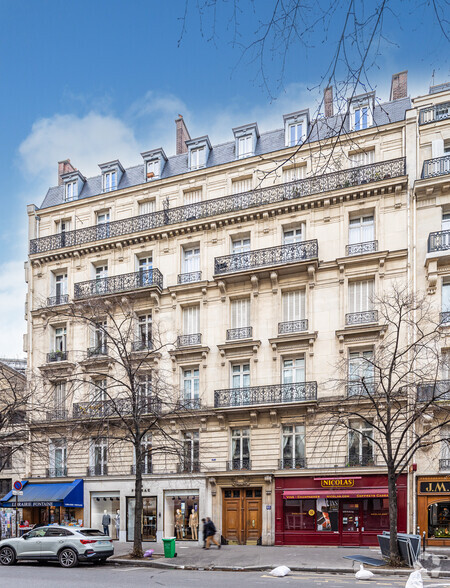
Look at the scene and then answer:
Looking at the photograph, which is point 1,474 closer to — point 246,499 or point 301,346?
point 246,499

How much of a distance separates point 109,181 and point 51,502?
17893 mm

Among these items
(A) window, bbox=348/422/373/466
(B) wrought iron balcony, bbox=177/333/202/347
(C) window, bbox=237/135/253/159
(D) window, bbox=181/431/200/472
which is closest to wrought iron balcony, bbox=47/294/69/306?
(B) wrought iron balcony, bbox=177/333/202/347

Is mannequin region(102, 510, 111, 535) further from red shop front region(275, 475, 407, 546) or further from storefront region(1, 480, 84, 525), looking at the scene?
red shop front region(275, 475, 407, 546)

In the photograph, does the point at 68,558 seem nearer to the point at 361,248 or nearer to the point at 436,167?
the point at 361,248

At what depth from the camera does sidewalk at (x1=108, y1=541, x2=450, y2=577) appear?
731 inches

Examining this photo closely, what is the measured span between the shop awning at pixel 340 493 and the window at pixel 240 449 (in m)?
2.47

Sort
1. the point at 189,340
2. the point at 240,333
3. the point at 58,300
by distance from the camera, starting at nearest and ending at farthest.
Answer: the point at 240,333 → the point at 189,340 → the point at 58,300

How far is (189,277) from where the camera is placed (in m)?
31.6

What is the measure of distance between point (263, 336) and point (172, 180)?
10176 millimetres

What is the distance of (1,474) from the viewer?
34688 millimetres

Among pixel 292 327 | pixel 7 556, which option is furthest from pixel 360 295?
pixel 7 556

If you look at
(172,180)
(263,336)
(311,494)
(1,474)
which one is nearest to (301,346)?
(263,336)

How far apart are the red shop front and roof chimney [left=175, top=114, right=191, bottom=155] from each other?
19.6 metres

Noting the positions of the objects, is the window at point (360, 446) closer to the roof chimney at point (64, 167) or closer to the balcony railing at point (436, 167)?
the balcony railing at point (436, 167)
